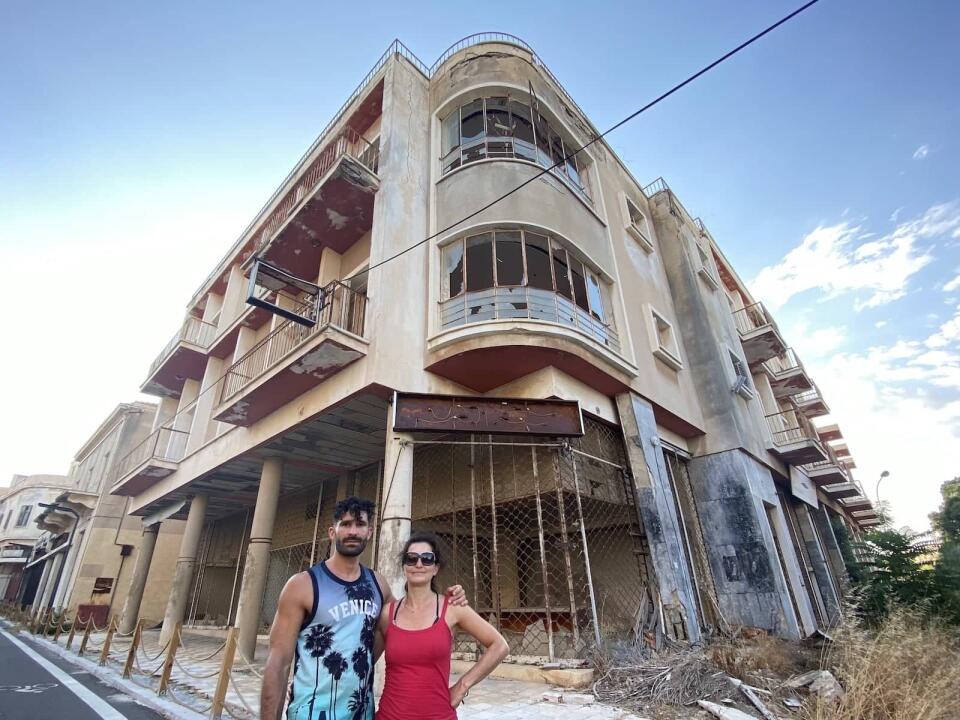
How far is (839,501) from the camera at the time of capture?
68.0ft

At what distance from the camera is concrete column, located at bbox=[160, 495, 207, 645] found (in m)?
10.6

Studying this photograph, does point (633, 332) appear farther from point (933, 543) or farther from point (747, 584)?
point (933, 543)

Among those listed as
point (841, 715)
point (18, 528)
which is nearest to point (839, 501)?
point (841, 715)

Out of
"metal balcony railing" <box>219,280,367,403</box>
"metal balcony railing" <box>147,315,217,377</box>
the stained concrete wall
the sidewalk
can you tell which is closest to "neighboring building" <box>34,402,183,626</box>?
"metal balcony railing" <box>147,315,217,377</box>

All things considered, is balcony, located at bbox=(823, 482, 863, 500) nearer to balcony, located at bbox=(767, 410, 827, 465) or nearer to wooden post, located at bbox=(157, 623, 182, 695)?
balcony, located at bbox=(767, 410, 827, 465)

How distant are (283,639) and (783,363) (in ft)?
72.0

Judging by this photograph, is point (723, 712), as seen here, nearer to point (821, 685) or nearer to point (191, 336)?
point (821, 685)

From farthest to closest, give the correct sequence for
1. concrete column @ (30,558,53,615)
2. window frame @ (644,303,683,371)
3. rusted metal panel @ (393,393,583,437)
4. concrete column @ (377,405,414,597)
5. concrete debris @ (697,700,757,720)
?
1. concrete column @ (30,558,53,615)
2. window frame @ (644,303,683,371)
3. rusted metal panel @ (393,393,583,437)
4. concrete column @ (377,405,414,597)
5. concrete debris @ (697,700,757,720)

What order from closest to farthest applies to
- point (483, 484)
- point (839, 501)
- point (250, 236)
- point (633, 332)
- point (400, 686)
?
point (400, 686) < point (483, 484) < point (633, 332) < point (250, 236) < point (839, 501)

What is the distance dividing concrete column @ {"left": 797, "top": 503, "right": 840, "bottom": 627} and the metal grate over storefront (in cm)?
815

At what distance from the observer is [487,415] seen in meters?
7.20

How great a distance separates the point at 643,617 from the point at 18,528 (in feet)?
141

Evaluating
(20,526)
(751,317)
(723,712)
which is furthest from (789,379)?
(20,526)

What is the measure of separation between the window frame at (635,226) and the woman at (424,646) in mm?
12013
